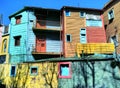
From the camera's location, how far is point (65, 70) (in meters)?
19.2

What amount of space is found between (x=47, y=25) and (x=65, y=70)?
923 cm

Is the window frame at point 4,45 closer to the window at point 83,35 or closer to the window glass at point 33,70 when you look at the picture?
the window glass at point 33,70

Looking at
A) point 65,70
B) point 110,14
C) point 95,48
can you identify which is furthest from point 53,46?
point 110,14

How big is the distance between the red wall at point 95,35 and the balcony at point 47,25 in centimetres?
424

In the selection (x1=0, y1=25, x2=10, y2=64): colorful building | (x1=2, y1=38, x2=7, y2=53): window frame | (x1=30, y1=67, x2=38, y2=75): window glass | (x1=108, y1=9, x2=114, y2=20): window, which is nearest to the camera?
(x1=30, y1=67, x2=38, y2=75): window glass

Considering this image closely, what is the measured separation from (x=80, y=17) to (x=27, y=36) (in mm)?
7728

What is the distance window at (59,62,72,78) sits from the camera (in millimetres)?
18922

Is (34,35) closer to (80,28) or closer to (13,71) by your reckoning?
(13,71)

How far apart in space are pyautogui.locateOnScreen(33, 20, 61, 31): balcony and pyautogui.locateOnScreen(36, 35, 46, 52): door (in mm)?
1312

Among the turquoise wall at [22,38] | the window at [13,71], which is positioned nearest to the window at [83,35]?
the turquoise wall at [22,38]

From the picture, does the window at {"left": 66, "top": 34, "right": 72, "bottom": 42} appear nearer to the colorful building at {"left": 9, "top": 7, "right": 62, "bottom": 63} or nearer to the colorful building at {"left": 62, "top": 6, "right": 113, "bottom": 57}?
the colorful building at {"left": 62, "top": 6, "right": 113, "bottom": 57}

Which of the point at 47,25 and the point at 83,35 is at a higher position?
the point at 47,25

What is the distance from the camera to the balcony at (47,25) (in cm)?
2548

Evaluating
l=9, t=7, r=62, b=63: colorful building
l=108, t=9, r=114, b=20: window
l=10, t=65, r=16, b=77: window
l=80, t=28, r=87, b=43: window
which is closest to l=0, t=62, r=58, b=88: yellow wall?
l=10, t=65, r=16, b=77: window
